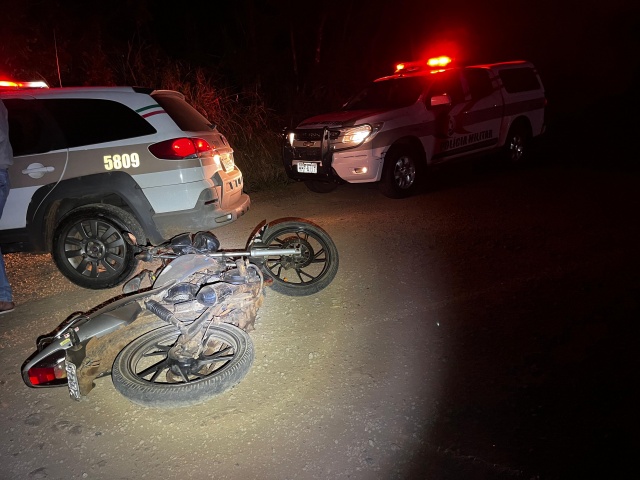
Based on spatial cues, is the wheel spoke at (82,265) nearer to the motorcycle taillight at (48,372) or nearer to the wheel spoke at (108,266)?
the wheel spoke at (108,266)

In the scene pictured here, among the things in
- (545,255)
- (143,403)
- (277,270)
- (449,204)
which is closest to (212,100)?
(449,204)

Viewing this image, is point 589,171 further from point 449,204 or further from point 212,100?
point 212,100

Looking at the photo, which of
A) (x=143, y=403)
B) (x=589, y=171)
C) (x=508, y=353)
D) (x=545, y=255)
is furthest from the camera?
(x=589, y=171)

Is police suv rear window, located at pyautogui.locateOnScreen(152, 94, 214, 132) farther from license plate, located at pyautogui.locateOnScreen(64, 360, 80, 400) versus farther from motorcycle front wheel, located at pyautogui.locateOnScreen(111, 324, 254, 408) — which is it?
license plate, located at pyautogui.locateOnScreen(64, 360, 80, 400)

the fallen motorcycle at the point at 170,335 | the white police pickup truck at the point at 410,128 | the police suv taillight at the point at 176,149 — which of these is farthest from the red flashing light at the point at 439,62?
the fallen motorcycle at the point at 170,335

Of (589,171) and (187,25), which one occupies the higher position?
(187,25)

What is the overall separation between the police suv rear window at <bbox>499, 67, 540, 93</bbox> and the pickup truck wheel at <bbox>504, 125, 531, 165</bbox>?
0.75 meters

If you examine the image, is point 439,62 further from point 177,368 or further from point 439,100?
point 177,368

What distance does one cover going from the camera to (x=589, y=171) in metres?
9.07

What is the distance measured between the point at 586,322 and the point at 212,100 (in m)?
9.31

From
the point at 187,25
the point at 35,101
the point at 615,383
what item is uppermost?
the point at 187,25

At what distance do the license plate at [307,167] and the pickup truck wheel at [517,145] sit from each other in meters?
4.19

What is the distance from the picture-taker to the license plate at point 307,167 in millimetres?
7958

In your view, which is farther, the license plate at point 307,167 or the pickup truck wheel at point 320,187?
the pickup truck wheel at point 320,187
